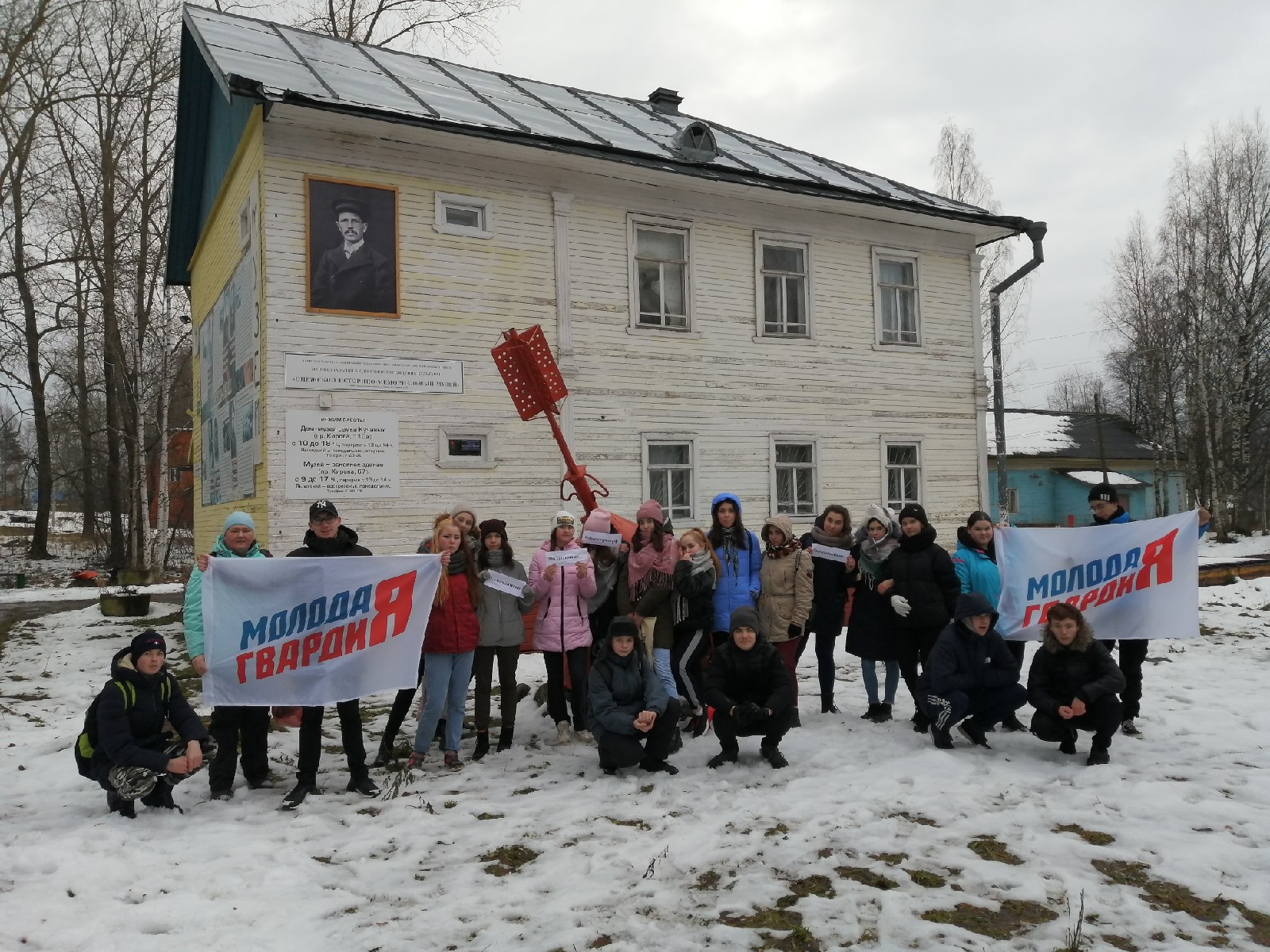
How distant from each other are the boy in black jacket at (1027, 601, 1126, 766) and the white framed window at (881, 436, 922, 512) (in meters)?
9.38

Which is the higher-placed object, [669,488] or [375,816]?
[669,488]

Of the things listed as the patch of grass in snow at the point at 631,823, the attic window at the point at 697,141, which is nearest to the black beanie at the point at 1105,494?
the patch of grass in snow at the point at 631,823

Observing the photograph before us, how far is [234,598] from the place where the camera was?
552cm

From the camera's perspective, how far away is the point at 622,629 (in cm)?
584

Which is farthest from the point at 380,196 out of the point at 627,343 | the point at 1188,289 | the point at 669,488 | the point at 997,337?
the point at 1188,289

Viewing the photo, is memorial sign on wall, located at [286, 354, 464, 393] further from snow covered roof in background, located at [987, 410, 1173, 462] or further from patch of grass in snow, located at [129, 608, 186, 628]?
snow covered roof in background, located at [987, 410, 1173, 462]

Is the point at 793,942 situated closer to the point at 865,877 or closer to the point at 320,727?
the point at 865,877

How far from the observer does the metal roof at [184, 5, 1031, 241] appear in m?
11.6

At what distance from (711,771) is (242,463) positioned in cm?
878

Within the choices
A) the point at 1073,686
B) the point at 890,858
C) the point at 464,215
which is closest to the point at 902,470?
the point at 464,215

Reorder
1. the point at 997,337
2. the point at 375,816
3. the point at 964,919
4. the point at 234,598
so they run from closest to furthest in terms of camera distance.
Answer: the point at 964,919
the point at 375,816
the point at 234,598
the point at 997,337

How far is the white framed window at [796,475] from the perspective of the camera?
1432 cm

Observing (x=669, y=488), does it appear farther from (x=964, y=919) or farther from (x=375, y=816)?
(x=964, y=919)

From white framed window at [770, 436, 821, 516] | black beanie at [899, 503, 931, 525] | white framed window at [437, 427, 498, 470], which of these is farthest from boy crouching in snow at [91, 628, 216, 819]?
white framed window at [770, 436, 821, 516]
